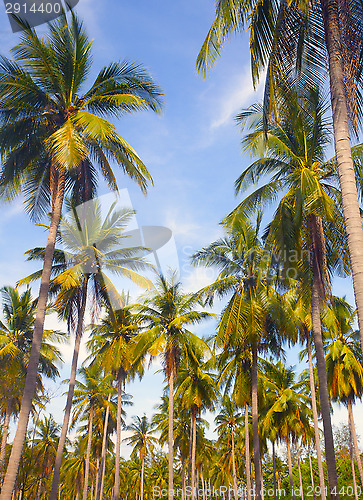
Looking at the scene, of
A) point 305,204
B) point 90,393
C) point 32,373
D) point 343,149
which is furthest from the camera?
point 90,393

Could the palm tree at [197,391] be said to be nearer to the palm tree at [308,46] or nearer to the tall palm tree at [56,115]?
the tall palm tree at [56,115]

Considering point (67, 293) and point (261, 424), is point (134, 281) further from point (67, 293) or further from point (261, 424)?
point (261, 424)

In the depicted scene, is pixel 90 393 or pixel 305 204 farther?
pixel 90 393

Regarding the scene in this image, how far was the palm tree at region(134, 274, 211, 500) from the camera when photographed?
23125mm

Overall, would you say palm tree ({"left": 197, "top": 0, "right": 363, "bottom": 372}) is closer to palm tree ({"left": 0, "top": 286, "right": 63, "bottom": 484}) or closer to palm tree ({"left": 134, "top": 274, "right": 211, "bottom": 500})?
palm tree ({"left": 134, "top": 274, "right": 211, "bottom": 500})

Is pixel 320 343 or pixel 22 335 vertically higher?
pixel 22 335

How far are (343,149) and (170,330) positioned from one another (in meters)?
18.2

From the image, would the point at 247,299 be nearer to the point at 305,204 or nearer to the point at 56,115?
the point at 305,204

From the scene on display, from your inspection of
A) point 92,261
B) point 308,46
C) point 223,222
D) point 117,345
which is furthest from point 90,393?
point 308,46

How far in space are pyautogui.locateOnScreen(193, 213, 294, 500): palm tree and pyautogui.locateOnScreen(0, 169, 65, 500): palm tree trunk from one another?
785cm

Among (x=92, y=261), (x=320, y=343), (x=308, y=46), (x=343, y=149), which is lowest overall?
(x=320, y=343)

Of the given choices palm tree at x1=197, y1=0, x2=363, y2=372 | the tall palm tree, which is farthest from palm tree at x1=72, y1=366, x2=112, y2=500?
palm tree at x1=197, y1=0, x2=363, y2=372

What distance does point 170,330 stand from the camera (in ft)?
80.1

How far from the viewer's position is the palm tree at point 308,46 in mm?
7914
